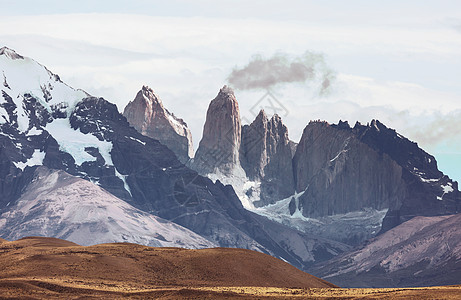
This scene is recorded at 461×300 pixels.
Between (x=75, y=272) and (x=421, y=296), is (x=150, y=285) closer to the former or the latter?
(x=75, y=272)

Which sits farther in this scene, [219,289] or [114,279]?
[114,279]

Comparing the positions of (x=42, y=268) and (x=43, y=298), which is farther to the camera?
(x=42, y=268)

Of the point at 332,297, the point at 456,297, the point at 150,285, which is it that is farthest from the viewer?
the point at 150,285

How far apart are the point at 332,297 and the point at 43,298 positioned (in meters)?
46.9

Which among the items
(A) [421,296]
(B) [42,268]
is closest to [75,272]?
(B) [42,268]

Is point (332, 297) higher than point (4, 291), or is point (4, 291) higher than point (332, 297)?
point (332, 297)

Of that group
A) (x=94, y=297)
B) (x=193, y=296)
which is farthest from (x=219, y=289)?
(x=94, y=297)

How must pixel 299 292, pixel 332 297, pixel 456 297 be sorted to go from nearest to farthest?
pixel 456 297
pixel 332 297
pixel 299 292

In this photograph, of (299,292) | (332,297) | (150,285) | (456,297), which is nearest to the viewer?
(456,297)

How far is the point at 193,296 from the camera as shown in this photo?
6698 inches

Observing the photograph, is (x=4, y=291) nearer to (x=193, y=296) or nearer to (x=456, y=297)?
(x=193, y=296)

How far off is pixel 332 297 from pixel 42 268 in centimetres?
A: 6183

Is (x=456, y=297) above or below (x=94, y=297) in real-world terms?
above

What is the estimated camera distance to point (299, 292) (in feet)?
579
